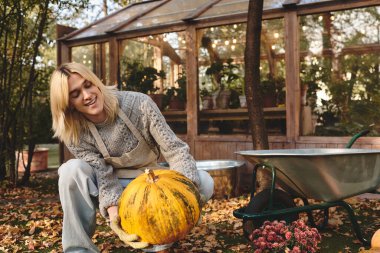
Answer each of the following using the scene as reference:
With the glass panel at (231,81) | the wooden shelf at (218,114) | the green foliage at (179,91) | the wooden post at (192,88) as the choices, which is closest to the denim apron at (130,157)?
the glass panel at (231,81)

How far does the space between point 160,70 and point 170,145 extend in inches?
189

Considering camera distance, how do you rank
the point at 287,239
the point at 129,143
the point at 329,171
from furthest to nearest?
1. the point at 329,171
2. the point at 129,143
3. the point at 287,239

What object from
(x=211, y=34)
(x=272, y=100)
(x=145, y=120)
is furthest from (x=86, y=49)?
(x=145, y=120)

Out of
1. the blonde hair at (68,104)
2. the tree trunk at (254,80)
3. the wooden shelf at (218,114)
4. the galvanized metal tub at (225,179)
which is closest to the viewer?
the blonde hair at (68,104)

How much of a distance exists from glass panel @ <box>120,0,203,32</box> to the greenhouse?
0.03 meters

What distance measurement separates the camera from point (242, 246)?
292 centimetres

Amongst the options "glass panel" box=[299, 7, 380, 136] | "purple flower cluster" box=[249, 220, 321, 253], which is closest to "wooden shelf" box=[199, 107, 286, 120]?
"glass panel" box=[299, 7, 380, 136]

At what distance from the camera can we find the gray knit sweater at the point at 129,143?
2346 mm

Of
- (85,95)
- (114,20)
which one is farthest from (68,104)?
(114,20)

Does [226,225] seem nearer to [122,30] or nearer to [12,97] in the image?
[122,30]

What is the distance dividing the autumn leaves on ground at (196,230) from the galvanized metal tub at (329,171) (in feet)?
1.40

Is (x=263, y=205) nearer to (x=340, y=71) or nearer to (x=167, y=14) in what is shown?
(x=167, y=14)

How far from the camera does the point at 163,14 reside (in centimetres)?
691

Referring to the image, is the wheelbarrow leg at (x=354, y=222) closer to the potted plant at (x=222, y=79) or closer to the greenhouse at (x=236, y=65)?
the greenhouse at (x=236, y=65)
